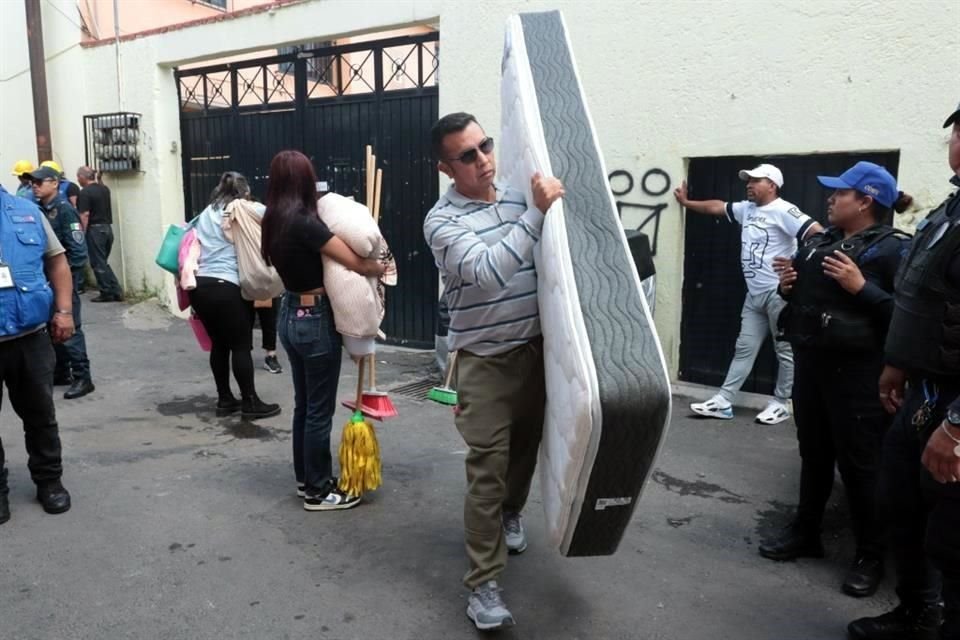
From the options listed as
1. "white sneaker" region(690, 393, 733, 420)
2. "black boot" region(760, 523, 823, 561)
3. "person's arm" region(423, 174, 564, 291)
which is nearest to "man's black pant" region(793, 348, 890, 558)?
"black boot" region(760, 523, 823, 561)

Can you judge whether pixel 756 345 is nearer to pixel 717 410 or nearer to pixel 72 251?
pixel 717 410

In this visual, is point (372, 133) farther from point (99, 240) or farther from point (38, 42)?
point (38, 42)

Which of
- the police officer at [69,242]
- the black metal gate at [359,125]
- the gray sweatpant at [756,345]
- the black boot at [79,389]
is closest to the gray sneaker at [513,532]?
the gray sweatpant at [756,345]

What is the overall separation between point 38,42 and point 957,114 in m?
10.6

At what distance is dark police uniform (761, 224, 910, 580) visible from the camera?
117 inches

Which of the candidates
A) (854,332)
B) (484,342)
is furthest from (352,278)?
(854,332)

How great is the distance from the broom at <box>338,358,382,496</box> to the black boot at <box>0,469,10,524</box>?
5.23 feet

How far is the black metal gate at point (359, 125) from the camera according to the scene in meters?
7.27

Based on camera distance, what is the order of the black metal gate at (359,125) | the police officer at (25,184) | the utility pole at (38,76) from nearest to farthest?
the police officer at (25,184), the black metal gate at (359,125), the utility pole at (38,76)

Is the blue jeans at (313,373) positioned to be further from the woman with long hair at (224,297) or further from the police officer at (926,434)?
the police officer at (926,434)

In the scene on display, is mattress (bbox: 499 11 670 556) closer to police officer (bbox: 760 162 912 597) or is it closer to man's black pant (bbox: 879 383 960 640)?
man's black pant (bbox: 879 383 960 640)

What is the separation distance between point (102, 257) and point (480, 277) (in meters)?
8.52

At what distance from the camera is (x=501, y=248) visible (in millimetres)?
2422

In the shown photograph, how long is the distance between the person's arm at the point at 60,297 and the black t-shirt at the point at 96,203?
613 centimetres
